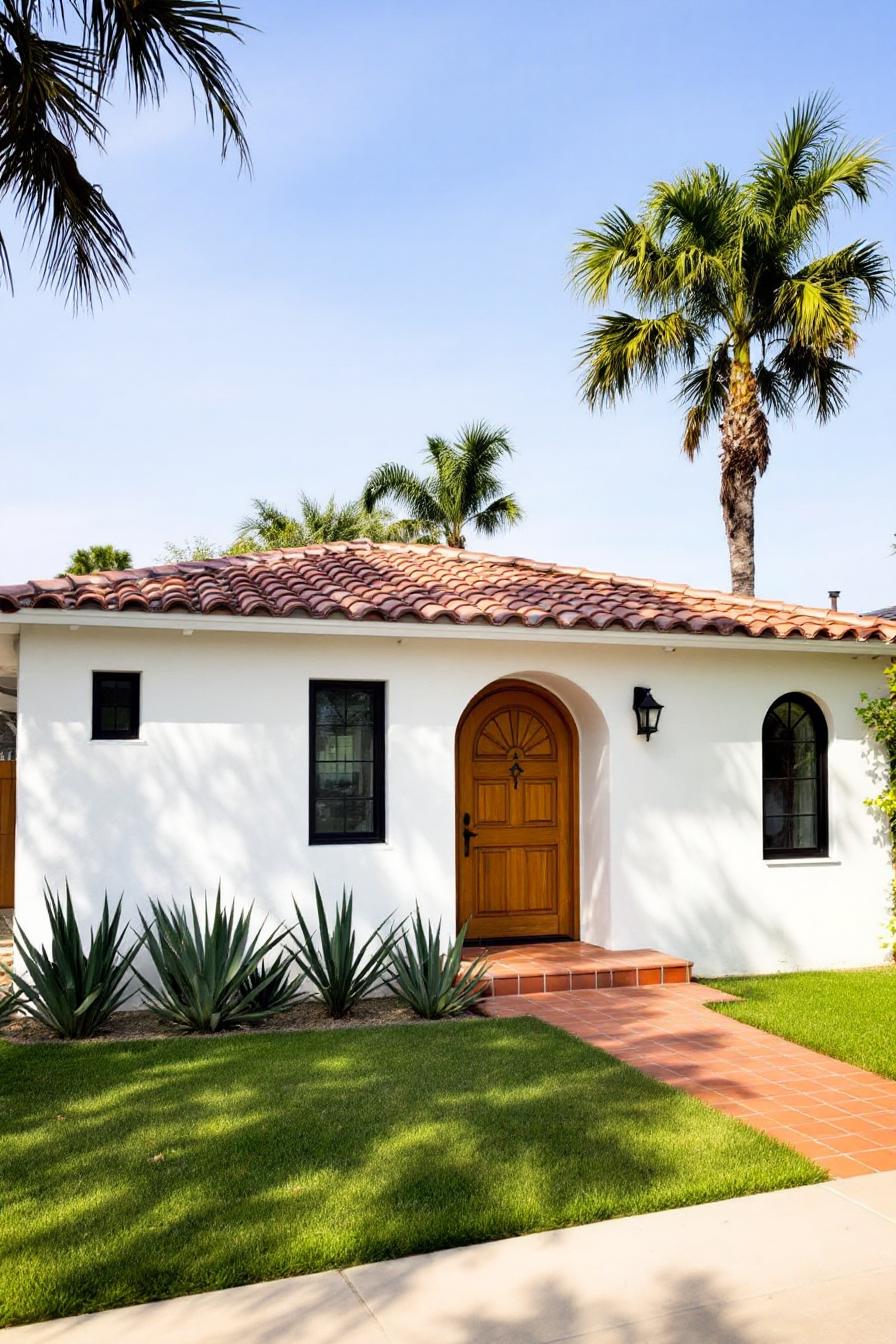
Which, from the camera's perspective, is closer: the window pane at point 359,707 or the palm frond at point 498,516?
the window pane at point 359,707

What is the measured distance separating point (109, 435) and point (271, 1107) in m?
18.7

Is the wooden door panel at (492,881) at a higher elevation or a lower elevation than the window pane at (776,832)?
lower

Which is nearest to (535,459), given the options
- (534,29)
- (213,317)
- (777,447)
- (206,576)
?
(777,447)

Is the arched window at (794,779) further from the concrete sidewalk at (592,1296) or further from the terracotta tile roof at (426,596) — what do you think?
the concrete sidewalk at (592,1296)

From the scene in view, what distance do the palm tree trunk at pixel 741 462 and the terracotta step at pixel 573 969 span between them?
10.2 meters

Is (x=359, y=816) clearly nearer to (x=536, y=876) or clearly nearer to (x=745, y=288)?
(x=536, y=876)

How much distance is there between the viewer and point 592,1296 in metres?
3.88

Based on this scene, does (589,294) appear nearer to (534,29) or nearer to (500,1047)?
(534,29)

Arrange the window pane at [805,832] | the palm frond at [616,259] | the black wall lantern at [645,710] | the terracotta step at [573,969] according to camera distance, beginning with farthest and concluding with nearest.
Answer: the palm frond at [616,259]
the window pane at [805,832]
the black wall lantern at [645,710]
the terracotta step at [573,969]

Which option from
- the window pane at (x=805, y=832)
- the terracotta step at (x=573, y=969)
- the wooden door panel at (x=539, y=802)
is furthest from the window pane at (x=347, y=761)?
the window pane at (x=805, y=832)

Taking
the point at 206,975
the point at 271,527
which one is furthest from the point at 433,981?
the point at 271,527

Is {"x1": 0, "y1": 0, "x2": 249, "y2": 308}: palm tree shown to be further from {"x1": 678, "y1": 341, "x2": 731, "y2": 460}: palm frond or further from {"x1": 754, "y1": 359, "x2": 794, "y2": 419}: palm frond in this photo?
{"x1": 754, "y1": 359, "x2": 794, "y2": 419}: palm frond

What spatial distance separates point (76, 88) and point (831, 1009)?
9.15 metres

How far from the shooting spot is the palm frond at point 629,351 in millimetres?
17656
